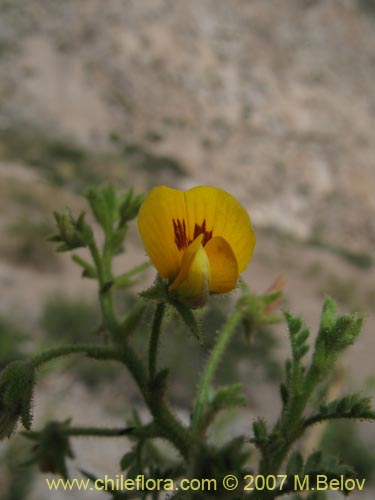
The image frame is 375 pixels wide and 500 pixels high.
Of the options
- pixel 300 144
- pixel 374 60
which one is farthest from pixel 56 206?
pixel 374 60

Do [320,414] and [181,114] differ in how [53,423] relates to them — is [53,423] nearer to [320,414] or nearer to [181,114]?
[320,414]

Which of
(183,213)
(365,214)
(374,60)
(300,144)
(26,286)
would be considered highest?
(374,60)

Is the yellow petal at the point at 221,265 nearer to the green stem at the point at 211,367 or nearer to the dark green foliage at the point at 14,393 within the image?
the green stem at the point at 211,367

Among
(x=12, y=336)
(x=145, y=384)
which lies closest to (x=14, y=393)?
(x=145, y=384)

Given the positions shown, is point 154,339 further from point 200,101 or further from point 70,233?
point 200,101

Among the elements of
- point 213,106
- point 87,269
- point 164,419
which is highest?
point 213,106

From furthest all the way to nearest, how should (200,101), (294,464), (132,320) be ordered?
(200,101) → (132,320) → (294,464)
